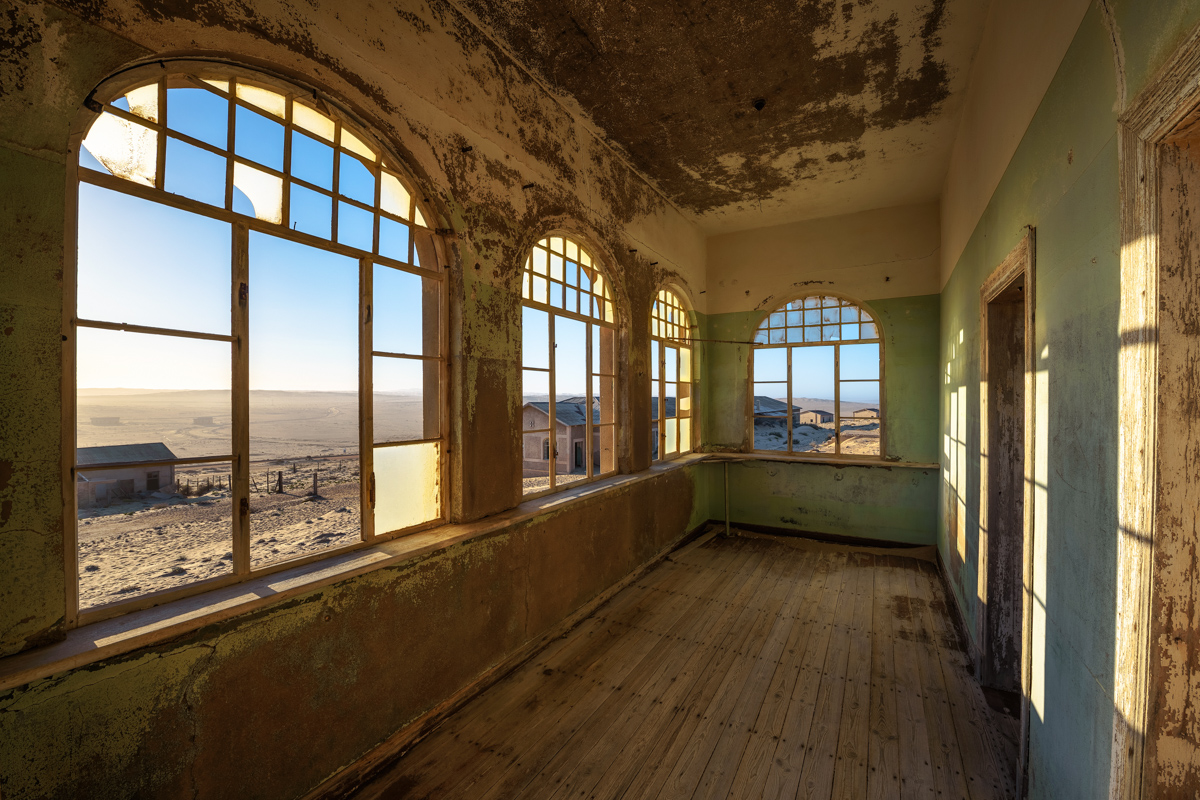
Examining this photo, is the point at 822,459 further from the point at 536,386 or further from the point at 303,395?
the point at 303,395

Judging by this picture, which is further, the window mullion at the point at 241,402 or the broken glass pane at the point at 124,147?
the window mullion at the point at 241,402

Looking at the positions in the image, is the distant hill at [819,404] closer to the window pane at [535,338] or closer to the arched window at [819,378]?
the arched window at [819,378]

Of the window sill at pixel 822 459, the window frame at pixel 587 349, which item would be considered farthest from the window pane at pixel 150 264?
the window sill at pixel 822 459

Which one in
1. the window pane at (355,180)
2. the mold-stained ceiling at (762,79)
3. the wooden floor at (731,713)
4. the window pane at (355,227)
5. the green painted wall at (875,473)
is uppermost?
the mold-stained ceiling at (762,79)

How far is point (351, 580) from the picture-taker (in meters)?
2.10

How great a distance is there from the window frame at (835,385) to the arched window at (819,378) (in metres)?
0.01

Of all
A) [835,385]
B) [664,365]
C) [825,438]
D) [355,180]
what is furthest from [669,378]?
[355,180]

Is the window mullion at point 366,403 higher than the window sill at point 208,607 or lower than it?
higher

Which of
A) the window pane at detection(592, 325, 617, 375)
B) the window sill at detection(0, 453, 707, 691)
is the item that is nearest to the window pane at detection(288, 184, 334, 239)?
the window sill at detection(0, 453, 707, 691)

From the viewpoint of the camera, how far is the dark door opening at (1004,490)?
2807 millimetres

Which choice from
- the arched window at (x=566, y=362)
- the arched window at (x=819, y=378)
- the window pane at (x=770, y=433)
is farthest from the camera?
the window pane at (x=770, y=433)

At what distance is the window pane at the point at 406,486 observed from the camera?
2480 millimetres

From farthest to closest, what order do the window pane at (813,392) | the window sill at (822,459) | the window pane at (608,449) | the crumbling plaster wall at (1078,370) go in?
the window pane at (813,392) → the window sill at (822,459) → the window pane at (608,449) → the crumbling plaster wall at (1078,370)

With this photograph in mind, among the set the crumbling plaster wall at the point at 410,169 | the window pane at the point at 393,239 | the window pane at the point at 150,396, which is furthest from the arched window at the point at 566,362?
the window pane at the point at 150,396
